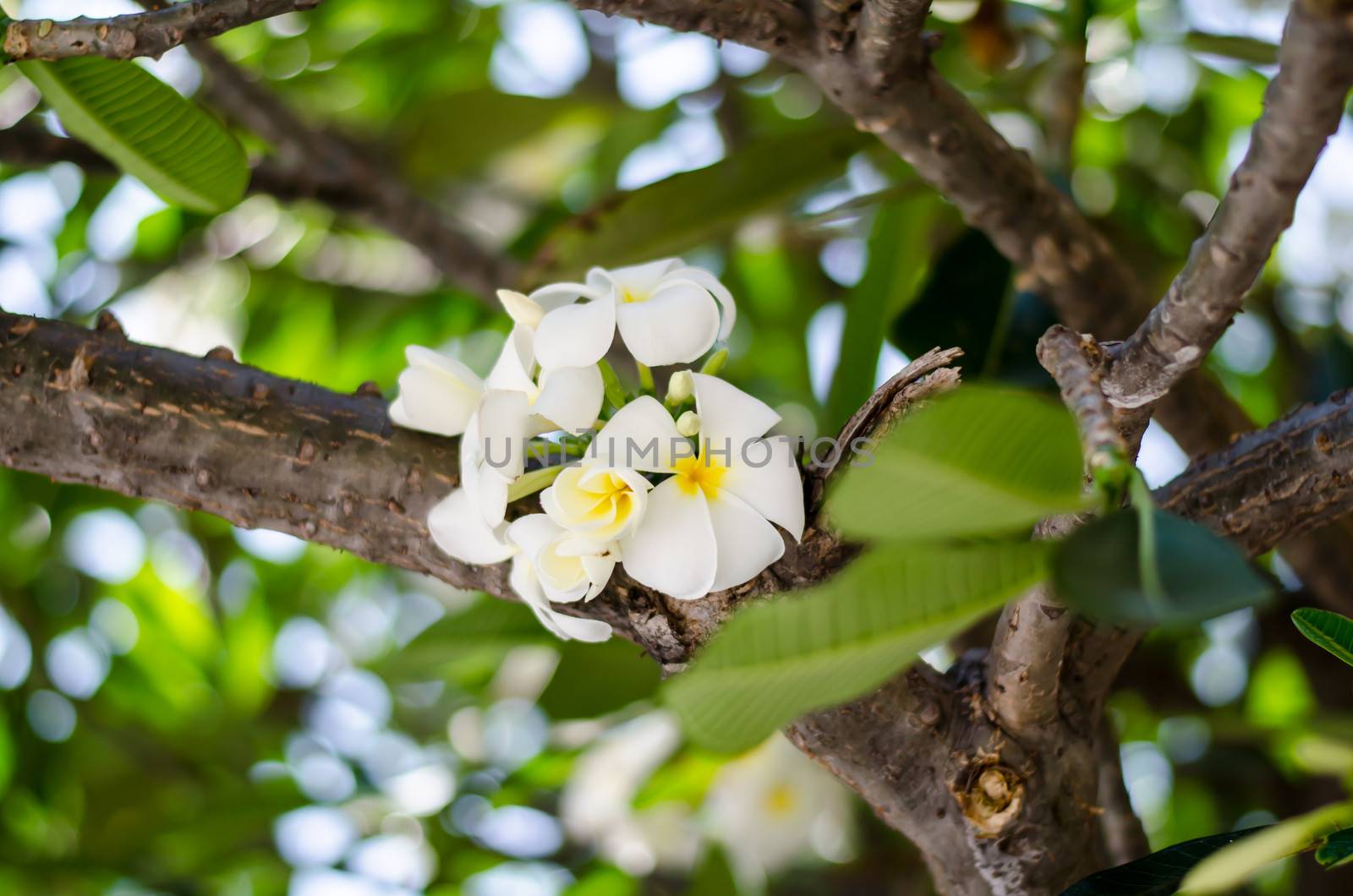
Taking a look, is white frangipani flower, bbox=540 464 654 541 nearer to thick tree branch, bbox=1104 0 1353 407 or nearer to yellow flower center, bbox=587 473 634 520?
yellow flower center, bbox=587 473 634 520

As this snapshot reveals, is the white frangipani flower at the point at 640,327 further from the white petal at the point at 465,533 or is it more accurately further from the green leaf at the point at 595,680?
the green leaf at the point at 595,680

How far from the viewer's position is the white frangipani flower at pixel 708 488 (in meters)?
0.44

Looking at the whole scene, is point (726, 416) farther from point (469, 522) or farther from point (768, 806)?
point (768, 806)

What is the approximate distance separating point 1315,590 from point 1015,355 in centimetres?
29

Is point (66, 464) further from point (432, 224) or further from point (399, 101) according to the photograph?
point (399, 101)

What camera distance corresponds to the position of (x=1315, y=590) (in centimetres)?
81

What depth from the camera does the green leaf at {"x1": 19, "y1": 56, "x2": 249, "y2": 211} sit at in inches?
22.0

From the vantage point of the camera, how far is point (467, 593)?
4.04 ft

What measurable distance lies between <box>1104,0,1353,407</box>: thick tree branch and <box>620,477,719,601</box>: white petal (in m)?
0.17

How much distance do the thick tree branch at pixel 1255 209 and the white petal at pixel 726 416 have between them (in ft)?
0.47

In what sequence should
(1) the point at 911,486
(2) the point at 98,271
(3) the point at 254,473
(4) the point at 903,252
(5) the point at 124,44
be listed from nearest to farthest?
(1) the point at 911,486 → (5) the point at 124,44 → (3) the point at 254,473 → (4) the point at 903,252 → (2) the point at 98,271

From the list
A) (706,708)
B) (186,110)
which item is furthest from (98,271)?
(706,708)

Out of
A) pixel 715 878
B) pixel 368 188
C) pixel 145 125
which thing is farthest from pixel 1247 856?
pixel 368 188

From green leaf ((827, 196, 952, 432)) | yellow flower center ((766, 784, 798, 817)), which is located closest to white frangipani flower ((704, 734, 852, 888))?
yellow flower center ((766, 784, 798, 817))
